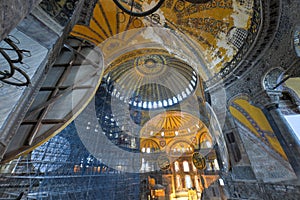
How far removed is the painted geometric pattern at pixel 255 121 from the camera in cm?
336

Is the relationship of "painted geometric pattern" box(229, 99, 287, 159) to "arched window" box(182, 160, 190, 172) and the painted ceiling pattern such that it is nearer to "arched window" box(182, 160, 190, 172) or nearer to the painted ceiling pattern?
the painted ceiling pattern

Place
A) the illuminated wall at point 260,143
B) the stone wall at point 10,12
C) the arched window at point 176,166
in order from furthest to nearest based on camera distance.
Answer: the arched window at point 176,166
the illuminated wall at point 260,143
the stone wall at point 10,12

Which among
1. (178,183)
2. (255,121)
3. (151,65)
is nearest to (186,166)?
(178,183)

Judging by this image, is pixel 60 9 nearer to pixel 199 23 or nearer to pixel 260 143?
pixel 199 23

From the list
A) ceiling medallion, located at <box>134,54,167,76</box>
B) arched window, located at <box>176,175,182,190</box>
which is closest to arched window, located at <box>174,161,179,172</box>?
arched window, located at <box>176,175,182,190</box>

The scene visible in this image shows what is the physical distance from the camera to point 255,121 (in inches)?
154

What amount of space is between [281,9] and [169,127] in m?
14.5

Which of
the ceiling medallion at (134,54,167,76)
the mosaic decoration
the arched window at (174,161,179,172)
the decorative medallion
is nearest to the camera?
the mosaic decoration

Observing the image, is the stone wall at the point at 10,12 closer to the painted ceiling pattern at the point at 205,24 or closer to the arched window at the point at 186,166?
the painted ceiling pattern at the point at 205,24

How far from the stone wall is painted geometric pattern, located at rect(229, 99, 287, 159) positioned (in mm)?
4903

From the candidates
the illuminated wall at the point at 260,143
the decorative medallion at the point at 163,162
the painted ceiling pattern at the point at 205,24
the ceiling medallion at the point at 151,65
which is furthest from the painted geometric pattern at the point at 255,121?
the decorative medallion at the point at 163,162

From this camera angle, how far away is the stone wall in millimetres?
771

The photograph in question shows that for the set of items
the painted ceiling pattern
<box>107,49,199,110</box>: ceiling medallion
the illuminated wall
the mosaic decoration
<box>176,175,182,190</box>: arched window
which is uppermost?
<box>107,49,199,110</box>: ceiling medallion

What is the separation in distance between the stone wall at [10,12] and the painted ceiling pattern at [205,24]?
2.94m
